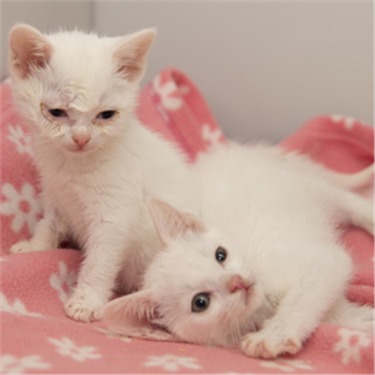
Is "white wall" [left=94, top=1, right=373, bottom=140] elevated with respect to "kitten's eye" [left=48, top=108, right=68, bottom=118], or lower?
elevated

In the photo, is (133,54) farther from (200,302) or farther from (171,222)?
(200,302)

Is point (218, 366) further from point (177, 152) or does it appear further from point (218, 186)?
point (177, 152)

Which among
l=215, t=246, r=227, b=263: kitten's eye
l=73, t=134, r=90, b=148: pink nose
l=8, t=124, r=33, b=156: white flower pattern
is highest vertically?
l=73, t=134, r=90, b=148: pink nose

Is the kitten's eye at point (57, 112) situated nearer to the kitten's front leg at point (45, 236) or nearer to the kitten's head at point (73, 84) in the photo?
the kitten's head at point (73, 84)

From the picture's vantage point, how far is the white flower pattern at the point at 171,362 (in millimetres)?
1128

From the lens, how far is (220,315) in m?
1.29

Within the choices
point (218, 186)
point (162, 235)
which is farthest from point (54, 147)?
point (218, 186)

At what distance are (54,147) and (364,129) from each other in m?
1.34

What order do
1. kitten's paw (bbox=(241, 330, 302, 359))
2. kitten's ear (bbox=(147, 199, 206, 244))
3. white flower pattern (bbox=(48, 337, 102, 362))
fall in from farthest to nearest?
1. kitten's ear (bbox=(147, 199, 206, 244))
2. kitten's paw (bbox=(241, 330, 302, 359))
3. white flower pattern (bbox=(48, 337, 102, 362))

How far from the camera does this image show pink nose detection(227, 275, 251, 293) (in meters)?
1.28

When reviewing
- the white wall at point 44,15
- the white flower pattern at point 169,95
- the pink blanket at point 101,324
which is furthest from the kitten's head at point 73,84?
the white flower pattern at point 169,95

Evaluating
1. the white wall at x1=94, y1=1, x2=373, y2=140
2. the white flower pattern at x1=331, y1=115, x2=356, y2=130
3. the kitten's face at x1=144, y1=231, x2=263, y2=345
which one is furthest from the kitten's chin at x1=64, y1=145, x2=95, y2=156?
the white flower pattern at x1=331, y1=115, x2=356, y2=130

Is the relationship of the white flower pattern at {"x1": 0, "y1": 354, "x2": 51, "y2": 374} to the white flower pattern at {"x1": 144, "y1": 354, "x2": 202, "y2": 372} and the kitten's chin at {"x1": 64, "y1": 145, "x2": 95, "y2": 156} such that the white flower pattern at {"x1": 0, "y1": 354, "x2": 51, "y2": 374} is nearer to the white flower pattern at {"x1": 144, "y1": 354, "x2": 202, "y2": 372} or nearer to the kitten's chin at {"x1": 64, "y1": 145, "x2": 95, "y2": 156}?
the white flower pattern at {"x1": 144, "y1": 354, "x2": 202, "y2": 372}

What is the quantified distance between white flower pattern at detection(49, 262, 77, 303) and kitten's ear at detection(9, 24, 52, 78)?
1.84 feet
